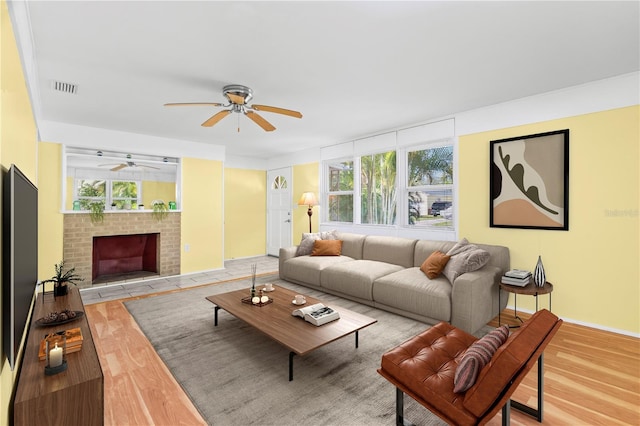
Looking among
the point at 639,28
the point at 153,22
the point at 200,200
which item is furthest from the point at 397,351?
the point at 200,200

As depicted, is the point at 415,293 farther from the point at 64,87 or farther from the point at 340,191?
the point at 64,87

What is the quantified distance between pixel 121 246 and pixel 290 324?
415cm

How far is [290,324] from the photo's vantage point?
95.6 inches

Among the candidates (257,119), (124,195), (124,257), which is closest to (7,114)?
(257,119)

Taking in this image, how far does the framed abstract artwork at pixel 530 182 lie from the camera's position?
125 inches

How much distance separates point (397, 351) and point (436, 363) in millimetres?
218

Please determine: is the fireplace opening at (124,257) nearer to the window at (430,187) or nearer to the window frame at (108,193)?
the window frame at (108,193)

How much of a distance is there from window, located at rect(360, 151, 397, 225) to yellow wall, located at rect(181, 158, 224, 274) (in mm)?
2856

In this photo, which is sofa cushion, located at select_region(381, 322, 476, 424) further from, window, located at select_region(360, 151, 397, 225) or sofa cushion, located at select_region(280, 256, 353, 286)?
window, located at select_region(360, 151, 397, 225)

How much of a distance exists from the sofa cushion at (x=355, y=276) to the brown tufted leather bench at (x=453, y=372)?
167 cm

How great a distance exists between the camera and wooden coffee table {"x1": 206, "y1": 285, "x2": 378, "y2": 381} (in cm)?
213

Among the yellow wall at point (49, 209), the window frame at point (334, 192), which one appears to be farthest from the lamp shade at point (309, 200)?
the yellow wall at point (49, 209)

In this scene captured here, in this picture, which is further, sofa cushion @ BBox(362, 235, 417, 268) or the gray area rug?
sofa cushion @ BBox(362, 235, 417, 268)

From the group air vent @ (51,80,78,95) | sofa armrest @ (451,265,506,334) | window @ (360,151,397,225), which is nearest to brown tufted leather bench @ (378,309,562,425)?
sofa armrest @ (451,265,506,334)
